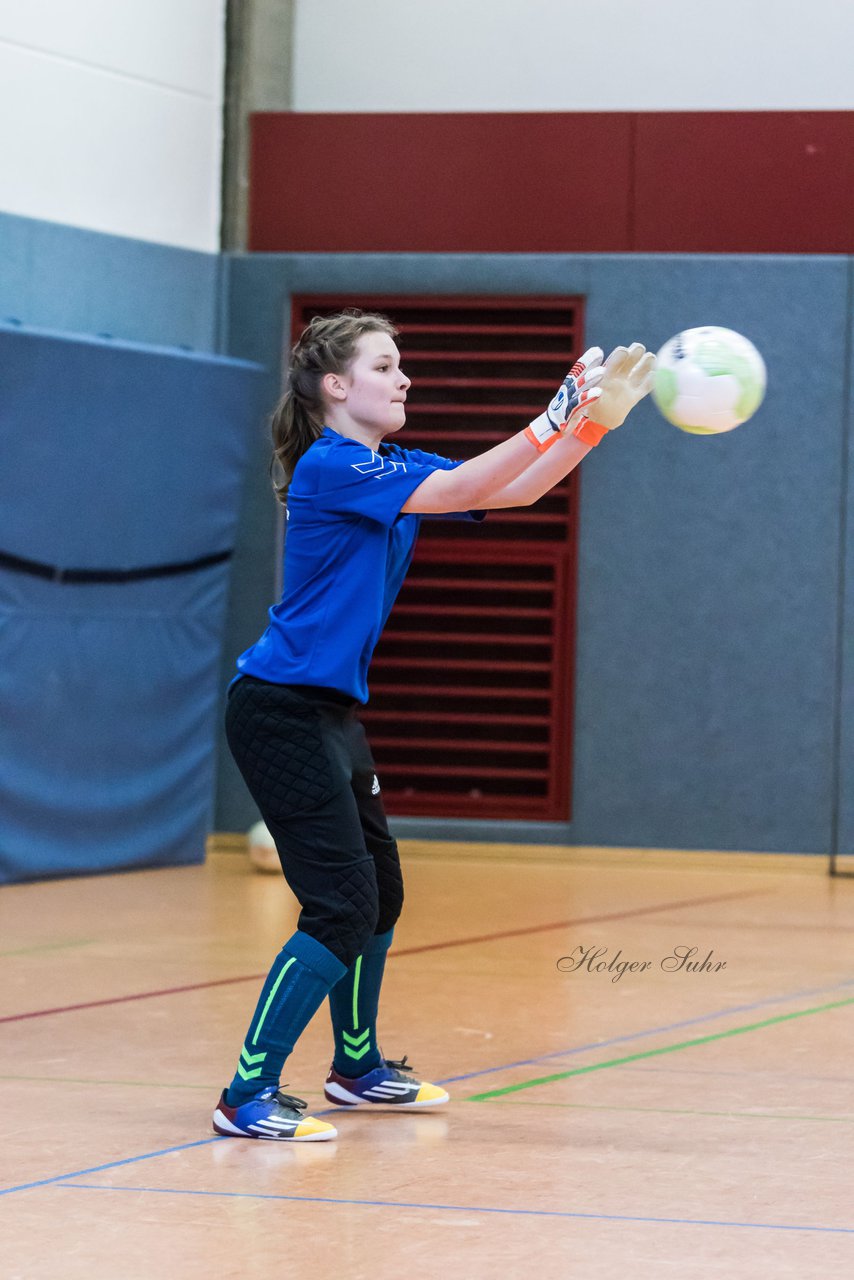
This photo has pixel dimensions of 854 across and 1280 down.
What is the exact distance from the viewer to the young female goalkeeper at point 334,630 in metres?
4.11

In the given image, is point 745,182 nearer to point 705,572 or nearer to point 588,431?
point 705,572

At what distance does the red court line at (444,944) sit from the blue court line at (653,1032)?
1344mm

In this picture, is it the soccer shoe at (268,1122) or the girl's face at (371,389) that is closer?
the soccer shoe at (268,1122)

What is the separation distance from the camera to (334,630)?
4227 millimetres

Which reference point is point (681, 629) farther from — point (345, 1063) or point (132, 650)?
point (345, 1063)

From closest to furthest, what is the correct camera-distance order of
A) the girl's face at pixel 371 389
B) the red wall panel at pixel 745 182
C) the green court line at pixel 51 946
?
the girl's face at pixel 371 389
the green court line at pixel 51 946
the red wall panel at pixel 745 182

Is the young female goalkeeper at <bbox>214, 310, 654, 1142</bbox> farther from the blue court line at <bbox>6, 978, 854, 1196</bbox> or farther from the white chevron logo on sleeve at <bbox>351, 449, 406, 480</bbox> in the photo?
the blue court line at <bbox>6, 978, 854, 1196</bbox>

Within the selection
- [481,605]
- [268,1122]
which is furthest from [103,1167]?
[481,605]

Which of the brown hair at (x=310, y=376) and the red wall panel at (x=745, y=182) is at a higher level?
the red wall panel at (x=745, y=182)

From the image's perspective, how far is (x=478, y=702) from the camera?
10.5 meters

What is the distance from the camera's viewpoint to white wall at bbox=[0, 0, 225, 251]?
9047 mm
